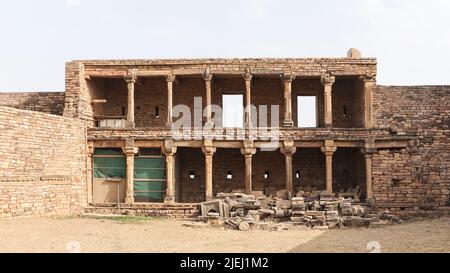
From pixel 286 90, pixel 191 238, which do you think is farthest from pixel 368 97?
pixel 191 238

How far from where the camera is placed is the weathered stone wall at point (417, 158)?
804 inches

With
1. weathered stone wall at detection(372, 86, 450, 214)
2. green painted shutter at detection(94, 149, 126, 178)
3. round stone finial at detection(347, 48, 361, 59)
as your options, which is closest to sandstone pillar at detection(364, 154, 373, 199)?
weathered stone wall at detection(372, 86, 450, 214)

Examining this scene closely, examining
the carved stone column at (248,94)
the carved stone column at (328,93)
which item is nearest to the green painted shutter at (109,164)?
the carved stone column at (248,94)

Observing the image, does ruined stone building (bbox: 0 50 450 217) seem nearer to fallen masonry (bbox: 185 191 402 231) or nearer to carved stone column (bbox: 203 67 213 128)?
carved stone column (bbox: 203 67 213 128)

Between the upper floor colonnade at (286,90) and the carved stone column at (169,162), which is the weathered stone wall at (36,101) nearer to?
the upper floor colonnade at (286,90)

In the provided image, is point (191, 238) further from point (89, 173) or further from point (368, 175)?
point (368, 175)

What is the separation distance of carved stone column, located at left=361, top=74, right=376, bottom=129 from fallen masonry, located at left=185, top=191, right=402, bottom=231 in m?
3.77

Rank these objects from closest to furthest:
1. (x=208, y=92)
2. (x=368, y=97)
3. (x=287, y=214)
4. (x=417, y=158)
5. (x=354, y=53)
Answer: (x=287, y=214) < (x=417, y=158) < (x=368, y=97) < (x=208, y=92) < (x=354, y=53)

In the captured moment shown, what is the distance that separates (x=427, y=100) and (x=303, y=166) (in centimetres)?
654

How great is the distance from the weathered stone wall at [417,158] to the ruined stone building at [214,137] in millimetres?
44

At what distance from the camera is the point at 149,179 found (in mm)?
22797

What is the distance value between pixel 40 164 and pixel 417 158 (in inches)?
603

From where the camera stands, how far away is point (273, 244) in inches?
526
